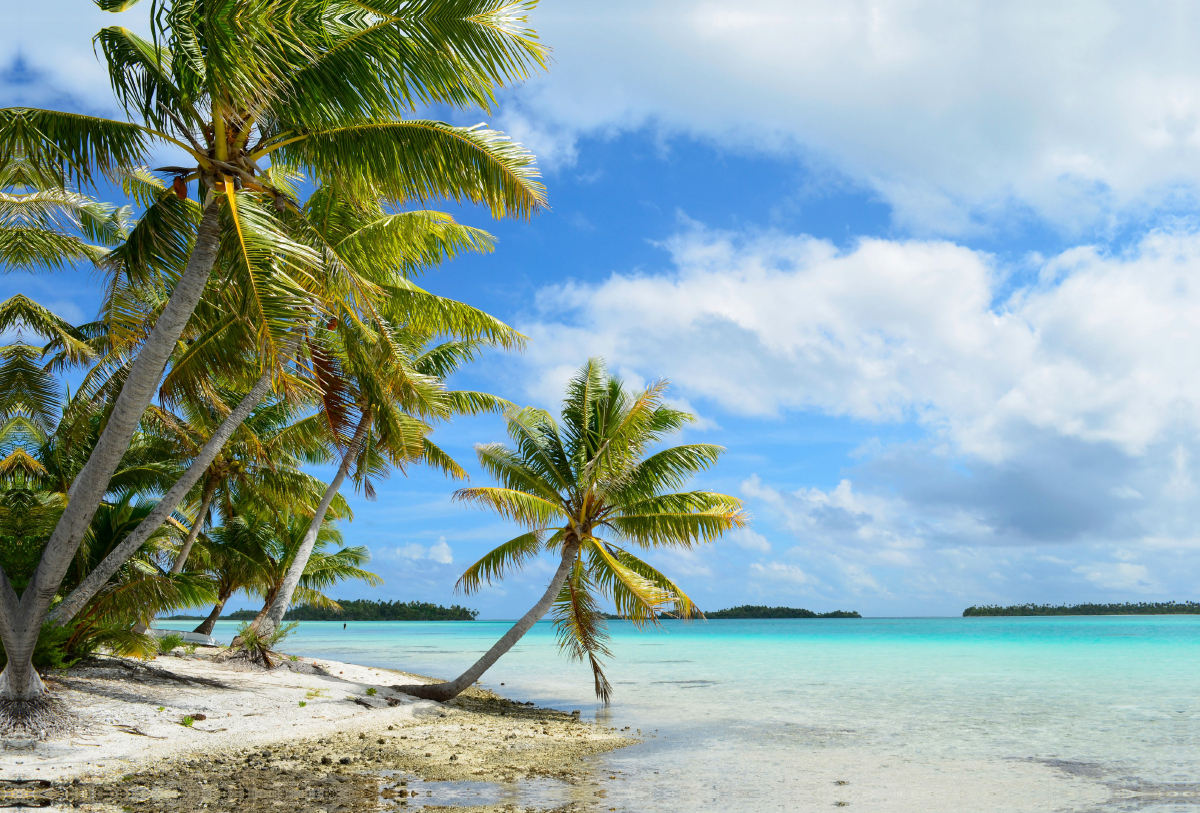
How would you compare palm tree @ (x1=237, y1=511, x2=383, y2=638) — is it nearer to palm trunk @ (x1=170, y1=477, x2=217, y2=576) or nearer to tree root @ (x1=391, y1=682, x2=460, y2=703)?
palm trunk @ (x1=170, y1=477, x2=217, y2=576)

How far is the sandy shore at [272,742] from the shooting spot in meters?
7.27

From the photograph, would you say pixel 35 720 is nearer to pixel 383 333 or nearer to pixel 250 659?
pixel 383 333

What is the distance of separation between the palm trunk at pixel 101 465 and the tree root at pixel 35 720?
82mm

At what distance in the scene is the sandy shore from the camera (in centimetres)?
727

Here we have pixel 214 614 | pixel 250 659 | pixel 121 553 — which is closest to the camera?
pixel 121 553

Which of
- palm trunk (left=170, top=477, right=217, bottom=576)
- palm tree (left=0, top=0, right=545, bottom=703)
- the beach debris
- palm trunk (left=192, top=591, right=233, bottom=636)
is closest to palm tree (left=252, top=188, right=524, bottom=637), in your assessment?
A: palm tree (left=0, top=0, right=545, bottom=703)

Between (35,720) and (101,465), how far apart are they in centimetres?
277

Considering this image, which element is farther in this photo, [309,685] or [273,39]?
[309,685]

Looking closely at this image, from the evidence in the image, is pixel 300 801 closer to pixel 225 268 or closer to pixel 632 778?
pixel 632 778

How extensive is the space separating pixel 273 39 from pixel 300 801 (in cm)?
695

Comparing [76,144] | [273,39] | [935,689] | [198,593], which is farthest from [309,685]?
[935,689]

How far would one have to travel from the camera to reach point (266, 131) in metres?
8.34

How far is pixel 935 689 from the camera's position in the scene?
66.2 ft

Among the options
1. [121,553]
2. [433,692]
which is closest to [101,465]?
[121,553]
